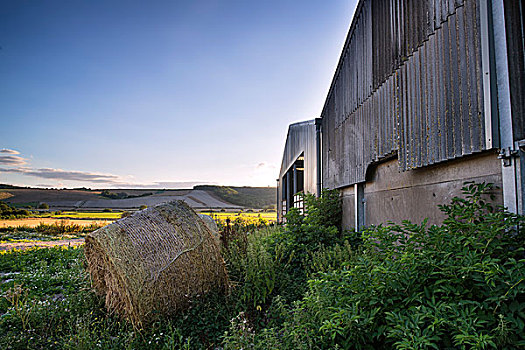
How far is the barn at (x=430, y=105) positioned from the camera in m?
2.74

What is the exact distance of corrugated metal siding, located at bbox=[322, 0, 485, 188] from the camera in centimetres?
309

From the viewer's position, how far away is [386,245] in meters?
2.98

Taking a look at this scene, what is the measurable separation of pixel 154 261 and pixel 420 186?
3552 mm

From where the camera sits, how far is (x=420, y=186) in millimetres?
4230

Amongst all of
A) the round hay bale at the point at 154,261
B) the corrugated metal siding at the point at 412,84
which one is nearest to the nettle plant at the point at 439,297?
the corrugated metal siding at the point at 412,84

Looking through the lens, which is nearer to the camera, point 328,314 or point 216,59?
point 328,314

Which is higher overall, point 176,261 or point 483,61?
point 483,61

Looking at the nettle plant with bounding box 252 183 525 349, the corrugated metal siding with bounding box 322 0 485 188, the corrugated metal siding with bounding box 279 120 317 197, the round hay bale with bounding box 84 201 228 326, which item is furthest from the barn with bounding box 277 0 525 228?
the corrugated metal siding with bounding box 279 120 317 197

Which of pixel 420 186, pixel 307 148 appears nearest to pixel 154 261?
pixel 420 186

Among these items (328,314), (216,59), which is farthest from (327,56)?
(328,314)

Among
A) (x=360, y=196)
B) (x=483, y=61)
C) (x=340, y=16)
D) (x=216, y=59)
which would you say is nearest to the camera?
(x=483, y=61)

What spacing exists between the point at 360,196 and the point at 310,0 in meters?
4.41

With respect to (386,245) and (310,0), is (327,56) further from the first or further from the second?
(386,245)

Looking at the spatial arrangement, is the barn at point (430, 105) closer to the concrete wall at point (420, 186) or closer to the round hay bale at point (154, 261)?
the concrete wall at point (420, 186)
